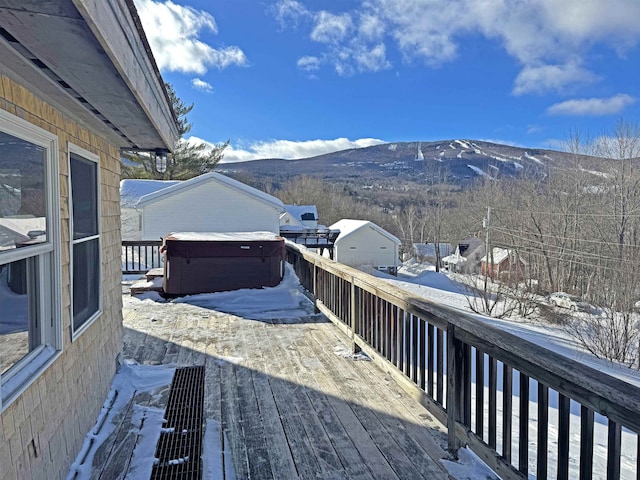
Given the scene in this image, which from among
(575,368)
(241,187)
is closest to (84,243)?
(575,368)

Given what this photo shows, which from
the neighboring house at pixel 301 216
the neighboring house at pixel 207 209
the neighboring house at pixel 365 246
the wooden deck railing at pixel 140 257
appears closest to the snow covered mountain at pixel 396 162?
the neighboring house at pixel 365 246

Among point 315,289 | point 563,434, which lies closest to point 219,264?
point 315,289

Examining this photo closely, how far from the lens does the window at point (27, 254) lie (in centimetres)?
170

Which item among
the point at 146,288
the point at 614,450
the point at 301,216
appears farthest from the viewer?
the point at 301,216

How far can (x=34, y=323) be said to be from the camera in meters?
2.05

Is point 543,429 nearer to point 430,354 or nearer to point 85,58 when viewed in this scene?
point 430,354

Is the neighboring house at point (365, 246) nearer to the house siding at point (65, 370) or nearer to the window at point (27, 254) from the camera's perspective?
the house siding at point (65, 370)

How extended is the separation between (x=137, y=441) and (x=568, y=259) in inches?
971

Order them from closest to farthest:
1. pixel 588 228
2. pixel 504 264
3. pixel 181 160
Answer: pixel 588 228 → pixel 181 160 → pixel 504 264

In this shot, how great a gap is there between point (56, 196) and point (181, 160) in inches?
950

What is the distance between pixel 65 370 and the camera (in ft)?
7.51

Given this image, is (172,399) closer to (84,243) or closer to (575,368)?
(84,243)

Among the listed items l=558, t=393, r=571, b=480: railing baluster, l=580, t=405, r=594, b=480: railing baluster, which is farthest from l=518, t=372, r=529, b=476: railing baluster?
l=580, t=405, r=594, b=480: railing baluster

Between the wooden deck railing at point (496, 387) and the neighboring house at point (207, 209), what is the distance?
995 cm
